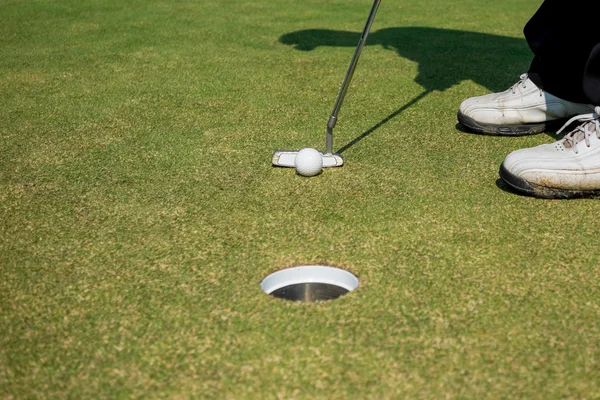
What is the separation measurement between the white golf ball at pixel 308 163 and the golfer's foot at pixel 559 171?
65 cm

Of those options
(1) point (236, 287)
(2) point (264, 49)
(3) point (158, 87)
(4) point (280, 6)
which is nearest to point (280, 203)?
(1) point (236, 287)

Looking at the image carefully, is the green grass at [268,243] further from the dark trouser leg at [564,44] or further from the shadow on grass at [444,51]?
the dark trouser leg at [564,44]

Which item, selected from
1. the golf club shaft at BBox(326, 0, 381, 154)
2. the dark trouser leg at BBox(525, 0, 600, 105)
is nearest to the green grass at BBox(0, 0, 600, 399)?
the golf club shaft at BBox(326, 0, 381, 154)

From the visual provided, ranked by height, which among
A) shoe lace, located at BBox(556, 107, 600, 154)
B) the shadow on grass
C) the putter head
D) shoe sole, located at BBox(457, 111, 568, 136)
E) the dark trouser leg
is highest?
the dark trouser leg

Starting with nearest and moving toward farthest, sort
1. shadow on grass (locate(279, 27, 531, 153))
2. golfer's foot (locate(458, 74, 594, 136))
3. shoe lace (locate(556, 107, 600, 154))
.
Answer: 1. shoe lace (locate(556, 107, 600, 154))
2. golfer's foot (locate(458, 74, 594, 136))
3. shadow on grass (locate(279, 27, 531, 153))

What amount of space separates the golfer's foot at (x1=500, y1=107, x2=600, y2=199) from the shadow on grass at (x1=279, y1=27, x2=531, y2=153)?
789 millimetres

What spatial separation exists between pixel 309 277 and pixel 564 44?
170cm

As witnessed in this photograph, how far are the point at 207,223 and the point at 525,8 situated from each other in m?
4.64

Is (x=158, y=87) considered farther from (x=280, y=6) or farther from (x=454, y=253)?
(x=280, y=6)

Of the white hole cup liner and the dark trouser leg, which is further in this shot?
the dark trouser leg

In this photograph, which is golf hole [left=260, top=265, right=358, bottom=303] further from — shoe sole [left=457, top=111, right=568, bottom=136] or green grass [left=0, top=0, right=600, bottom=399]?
shoe sole [left=457, top=111, right=568, bottom=136]

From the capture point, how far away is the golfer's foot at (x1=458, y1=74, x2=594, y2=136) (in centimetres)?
274

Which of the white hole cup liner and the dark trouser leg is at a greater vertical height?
the dark trouser leg

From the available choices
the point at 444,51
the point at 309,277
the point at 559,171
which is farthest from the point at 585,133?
the point at 444,51
